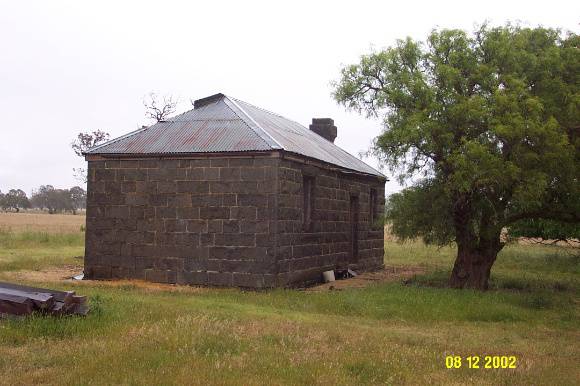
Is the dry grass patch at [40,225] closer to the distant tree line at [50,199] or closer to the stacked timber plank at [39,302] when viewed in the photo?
the stacked timber plank at [39,302]

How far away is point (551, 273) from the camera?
23.4 metres

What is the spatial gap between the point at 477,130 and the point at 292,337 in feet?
28.3

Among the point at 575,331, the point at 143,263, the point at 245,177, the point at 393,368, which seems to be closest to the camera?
the point at 393,368

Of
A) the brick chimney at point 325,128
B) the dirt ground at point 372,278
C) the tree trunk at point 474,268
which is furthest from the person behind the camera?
the brick chimney at point 325,128

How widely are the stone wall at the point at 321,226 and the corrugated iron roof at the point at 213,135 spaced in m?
0.63

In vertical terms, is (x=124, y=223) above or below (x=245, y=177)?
below

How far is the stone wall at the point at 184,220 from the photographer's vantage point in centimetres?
1548

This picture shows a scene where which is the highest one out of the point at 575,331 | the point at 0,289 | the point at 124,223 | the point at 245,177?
the point at 245,177

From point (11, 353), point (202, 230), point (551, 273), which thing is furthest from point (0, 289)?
point (551, 273)

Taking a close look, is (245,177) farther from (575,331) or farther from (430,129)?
(575,331)

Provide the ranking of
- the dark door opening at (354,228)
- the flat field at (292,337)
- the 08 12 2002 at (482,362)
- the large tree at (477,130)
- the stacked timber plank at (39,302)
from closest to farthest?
the flat field at (292,337), the 08 12 2002 at (482,362), the stacked timber plank at (39,302), the large tree at (477,130), the dark door opening at (354,228)

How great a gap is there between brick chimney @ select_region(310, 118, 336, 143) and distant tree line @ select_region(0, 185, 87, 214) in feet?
325

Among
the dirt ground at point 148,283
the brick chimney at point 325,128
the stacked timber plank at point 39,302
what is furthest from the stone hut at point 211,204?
the brick chimney at point 325,128

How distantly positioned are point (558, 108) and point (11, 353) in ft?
41.3
